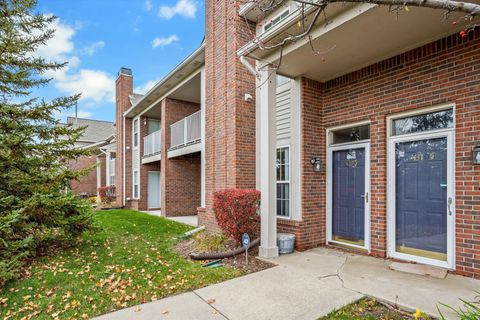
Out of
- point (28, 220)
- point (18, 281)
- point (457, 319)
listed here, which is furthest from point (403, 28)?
point (28, 220)

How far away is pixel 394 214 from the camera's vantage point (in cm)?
512

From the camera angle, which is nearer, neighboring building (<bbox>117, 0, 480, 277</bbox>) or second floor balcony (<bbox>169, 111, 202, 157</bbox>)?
neighboring building (<bbox>117, 0, 480, 277</bbox>)

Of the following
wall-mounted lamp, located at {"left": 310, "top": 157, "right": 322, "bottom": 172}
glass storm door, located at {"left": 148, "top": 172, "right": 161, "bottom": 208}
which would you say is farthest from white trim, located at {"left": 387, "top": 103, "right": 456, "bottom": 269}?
glass storm door, located at {"left": 148, "top": 172, "right": 161, "bottom": 208}

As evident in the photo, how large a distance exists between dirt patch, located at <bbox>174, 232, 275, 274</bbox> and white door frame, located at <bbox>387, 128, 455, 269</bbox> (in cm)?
224

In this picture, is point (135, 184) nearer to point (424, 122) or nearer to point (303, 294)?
A: point (303, 294)

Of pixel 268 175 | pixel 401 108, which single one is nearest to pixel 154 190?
pixel 268 175

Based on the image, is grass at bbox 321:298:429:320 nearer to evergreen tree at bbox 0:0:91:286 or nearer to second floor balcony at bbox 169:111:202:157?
evergreen tree at bbox 0:0:91:286

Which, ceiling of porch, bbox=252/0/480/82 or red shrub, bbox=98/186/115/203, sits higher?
ceiling of porch, bbox=252/0/480/82

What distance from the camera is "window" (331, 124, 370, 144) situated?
5699 millimetres

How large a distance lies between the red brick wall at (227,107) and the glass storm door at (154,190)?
7.87 meters

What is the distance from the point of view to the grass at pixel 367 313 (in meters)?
3.14

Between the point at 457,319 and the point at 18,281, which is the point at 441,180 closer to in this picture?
the point at 457,319

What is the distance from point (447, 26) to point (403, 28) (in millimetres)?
644

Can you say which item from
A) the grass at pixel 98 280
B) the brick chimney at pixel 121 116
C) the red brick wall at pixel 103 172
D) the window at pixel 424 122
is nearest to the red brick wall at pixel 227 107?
the grass at pixel 98 280
